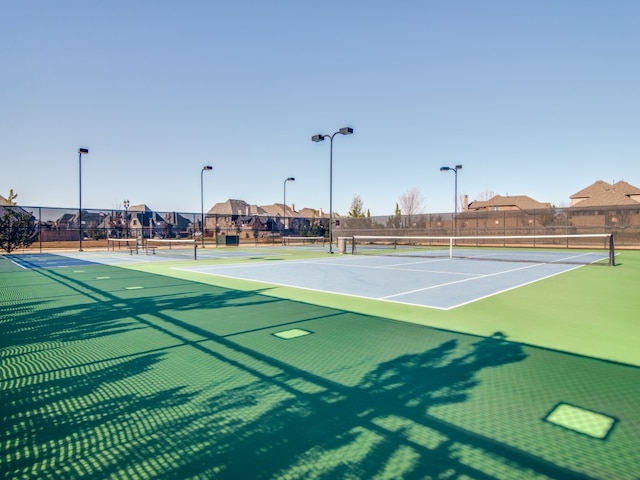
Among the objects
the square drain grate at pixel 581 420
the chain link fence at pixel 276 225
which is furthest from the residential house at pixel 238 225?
the square drain grate at pixel 581 420

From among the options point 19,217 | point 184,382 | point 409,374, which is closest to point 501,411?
point 409,374

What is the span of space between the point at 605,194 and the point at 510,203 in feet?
52.9

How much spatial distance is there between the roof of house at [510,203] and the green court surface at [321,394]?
74934 mm

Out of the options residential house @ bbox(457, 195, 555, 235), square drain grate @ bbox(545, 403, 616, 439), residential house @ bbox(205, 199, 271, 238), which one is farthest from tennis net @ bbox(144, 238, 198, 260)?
residential house @ bbox(457, 195, 555, 235)

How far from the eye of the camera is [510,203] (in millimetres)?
73750

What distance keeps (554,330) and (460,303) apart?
72.5 inches

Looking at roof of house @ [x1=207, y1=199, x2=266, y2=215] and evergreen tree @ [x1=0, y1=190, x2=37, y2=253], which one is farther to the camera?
roof of house @ [x1=207, y1=199, x2=266, y2=215]

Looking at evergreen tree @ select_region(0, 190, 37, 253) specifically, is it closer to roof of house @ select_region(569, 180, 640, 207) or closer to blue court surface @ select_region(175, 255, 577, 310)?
blue court surface @ select_region(175, 255, 577, 310)

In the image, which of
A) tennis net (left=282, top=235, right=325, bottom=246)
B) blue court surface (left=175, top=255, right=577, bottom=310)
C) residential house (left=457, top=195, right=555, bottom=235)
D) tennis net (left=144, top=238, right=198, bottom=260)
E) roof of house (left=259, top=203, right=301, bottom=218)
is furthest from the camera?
roof of house (left=259, top=203, right=301, bottom=218)

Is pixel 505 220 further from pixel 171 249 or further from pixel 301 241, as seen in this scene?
pixel 171 249

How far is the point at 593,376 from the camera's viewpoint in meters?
3.31

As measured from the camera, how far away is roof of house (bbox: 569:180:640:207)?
53944 millimetres

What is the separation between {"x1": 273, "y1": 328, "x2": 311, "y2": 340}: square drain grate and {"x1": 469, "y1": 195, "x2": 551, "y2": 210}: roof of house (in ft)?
253

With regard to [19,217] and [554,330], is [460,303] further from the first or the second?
[19,217]
